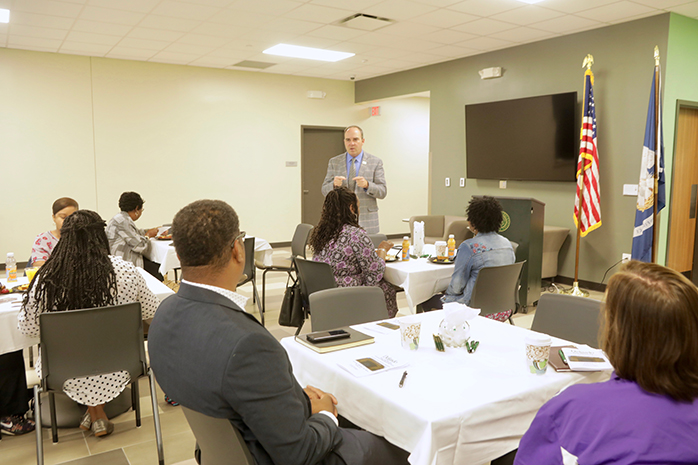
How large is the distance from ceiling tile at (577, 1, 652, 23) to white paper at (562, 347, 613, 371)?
4376 mm

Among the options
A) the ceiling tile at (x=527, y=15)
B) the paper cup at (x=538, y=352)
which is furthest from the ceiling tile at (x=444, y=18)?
the paper cup at (x=538, y=352)

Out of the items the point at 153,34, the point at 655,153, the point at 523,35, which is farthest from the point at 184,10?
the point at 655,153

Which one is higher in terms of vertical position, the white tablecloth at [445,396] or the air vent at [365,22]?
the air vent at [365,22]

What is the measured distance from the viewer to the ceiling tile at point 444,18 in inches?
219

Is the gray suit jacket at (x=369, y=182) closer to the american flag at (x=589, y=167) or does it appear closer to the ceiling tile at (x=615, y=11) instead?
the american flag at (x=589, y=167)

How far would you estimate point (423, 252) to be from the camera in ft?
15.1

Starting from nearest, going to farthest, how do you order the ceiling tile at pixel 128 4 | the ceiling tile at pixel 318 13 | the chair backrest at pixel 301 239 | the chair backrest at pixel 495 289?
the chair backrest at pixel 495 289
the ceiling tile at pixel 128 4
the ceiling tile at pixel 318 13
the chair backrest at pixel 301 239

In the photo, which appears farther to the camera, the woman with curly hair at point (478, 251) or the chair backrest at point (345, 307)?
the woman with curly hair at point (478, 251)

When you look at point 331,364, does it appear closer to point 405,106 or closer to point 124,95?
point 124,95

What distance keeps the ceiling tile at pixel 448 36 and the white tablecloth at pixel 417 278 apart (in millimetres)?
3487

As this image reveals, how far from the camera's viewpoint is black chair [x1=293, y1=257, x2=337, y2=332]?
11.9ft

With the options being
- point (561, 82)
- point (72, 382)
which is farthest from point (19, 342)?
point (561, 82)

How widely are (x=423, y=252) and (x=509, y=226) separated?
1351 millimetres

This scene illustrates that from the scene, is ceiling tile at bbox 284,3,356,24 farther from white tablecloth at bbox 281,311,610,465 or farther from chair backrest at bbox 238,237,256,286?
white tablecloth at bbox 281,311,610,465
